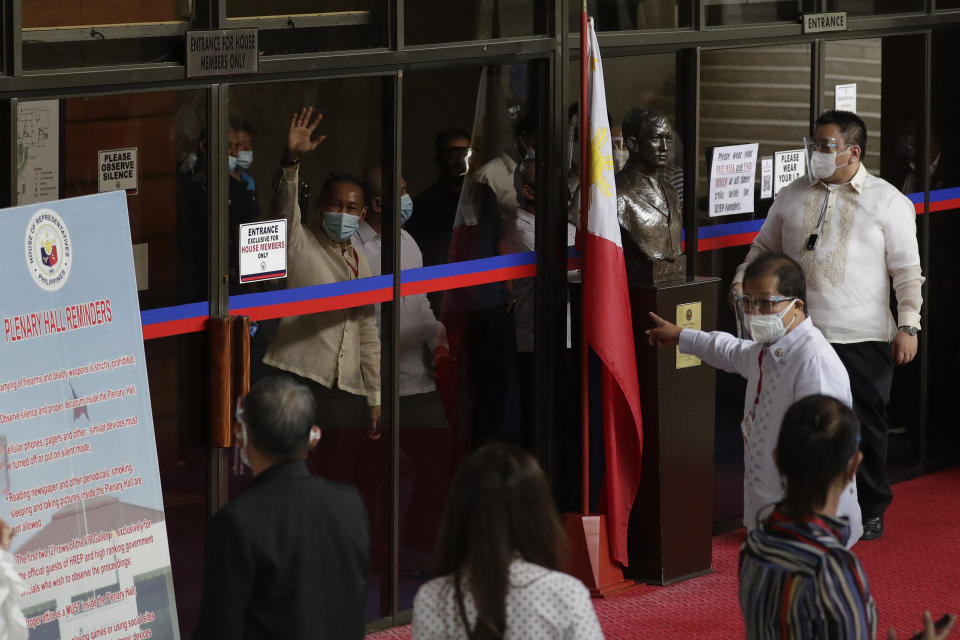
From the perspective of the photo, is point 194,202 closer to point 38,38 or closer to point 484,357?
point 38,38

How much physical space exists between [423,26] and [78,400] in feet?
6.77

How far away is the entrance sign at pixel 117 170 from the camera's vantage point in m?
4.95

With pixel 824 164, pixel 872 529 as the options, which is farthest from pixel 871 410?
pixel 824 164

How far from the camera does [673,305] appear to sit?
6312 millimetres

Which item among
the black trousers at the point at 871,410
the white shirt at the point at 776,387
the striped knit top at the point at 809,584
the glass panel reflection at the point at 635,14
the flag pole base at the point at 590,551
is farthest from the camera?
the black trousers at the point at 871,410

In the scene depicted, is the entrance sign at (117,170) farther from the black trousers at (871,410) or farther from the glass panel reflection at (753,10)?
the black trousers at (871,410)

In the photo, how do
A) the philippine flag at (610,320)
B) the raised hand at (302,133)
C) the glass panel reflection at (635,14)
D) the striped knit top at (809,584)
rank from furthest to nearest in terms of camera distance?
the glass panel reflection at (635,14) < the philippine flag at (610,320) < the raised hand at (302,133) < the striped knit top at (809,584)

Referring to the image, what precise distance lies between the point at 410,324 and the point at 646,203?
3.58 ft

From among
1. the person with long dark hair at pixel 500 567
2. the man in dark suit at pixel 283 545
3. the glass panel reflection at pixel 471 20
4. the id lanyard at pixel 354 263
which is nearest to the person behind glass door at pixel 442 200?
the id lanyard at pixel 354 263

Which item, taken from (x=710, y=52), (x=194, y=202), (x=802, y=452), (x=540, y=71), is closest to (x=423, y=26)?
(x=540, y=71)

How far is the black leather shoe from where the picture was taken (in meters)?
7.07

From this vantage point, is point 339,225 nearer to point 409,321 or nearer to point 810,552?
point 409,321

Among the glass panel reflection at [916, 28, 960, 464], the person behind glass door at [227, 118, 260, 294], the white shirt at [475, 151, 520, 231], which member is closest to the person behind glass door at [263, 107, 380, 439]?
the person behind glass door at [227, 118, 260, 294]

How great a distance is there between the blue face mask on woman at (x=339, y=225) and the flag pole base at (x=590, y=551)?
146 cm
